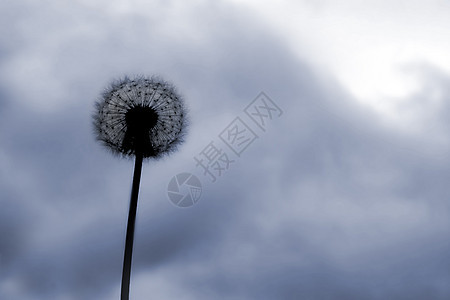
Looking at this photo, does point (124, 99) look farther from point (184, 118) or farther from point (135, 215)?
point (135, 215)

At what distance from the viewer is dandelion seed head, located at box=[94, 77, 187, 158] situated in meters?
23.1

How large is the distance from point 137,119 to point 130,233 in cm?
528

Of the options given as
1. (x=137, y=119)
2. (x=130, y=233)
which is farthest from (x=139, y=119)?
(x=130, y=233)

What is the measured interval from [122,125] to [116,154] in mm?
1295

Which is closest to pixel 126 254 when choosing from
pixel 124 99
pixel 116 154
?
pixel 116 154

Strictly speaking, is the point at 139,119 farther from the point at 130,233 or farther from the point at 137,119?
the point at 130,233

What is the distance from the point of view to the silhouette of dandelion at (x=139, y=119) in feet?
75.8

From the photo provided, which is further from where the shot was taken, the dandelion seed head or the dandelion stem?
the dandelion seed head

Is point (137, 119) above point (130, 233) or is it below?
above

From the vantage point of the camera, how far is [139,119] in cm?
2300

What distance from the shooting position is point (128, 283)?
19.2 metres

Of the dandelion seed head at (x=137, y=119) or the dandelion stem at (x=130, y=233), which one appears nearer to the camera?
the dandelion stem at (x=130, y=233)

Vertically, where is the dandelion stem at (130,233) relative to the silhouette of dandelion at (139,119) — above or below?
below

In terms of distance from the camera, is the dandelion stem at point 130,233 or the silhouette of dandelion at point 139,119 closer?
the dandelion stem at point 130,233
